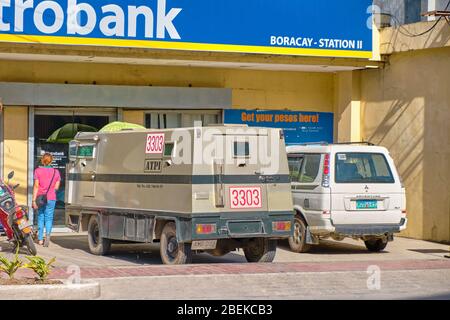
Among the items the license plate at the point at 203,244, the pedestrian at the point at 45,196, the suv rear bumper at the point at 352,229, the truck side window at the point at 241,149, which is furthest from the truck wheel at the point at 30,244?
the suv rear bumper at the point at 352,229

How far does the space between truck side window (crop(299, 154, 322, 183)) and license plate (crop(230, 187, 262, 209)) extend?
8.87 feet

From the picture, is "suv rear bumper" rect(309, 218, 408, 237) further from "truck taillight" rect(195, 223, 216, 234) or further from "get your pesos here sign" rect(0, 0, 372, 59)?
"get your pesos here sign" rect(0, 0, 372, 59)

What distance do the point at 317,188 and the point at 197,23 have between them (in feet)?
15.2

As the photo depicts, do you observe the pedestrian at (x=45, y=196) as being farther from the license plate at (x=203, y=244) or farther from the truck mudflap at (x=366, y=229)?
the truck mudflap at (x=366, y=229)

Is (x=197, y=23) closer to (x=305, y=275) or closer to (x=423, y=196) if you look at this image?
(x=423, y=196)

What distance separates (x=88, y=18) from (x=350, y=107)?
21.8ft

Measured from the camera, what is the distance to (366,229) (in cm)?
1648

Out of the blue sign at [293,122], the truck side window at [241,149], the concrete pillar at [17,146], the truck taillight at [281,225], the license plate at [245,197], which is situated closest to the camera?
the license plate at [245,197]

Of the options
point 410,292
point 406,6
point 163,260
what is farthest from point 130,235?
point 406,6

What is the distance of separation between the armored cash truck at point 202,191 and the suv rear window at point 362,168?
7.74 ft

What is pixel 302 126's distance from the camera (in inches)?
884

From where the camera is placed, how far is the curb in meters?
10.9

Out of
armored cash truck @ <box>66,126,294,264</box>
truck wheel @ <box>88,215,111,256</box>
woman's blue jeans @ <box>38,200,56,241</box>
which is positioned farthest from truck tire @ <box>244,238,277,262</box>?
woman's blue jeans @ <box>38,200,56,241</box>

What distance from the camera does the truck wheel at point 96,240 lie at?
53.7ft
